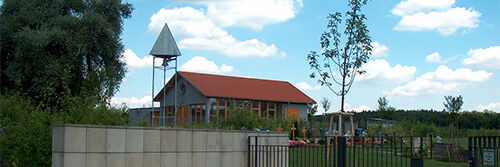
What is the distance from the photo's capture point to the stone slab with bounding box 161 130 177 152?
10992 millimetres

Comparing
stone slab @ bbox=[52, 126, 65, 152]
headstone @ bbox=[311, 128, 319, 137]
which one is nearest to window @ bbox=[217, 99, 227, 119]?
headstone @ bbox=[311, 128, 319, 137]

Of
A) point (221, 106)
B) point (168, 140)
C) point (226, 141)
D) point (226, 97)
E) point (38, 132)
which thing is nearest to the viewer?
point (168, 140)

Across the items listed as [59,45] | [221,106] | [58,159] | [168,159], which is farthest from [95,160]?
[221,106]

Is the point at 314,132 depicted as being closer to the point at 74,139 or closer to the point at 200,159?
the point at 200,159

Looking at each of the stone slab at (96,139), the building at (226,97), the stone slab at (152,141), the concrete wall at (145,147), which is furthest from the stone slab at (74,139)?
the building at (226,97)

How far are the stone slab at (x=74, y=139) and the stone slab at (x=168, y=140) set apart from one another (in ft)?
5.94

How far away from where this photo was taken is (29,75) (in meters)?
30.6

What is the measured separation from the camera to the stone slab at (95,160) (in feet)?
31.8

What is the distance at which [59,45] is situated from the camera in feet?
100

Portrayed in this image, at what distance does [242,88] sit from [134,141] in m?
31.4

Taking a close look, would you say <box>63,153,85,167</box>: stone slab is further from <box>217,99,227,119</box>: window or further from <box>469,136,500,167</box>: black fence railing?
<box>217,99,227,119</box>: window

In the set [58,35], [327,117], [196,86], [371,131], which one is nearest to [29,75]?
[58,35]

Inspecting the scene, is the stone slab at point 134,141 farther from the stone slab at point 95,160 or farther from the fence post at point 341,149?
the fence post at point 341,149

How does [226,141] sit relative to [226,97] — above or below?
below
